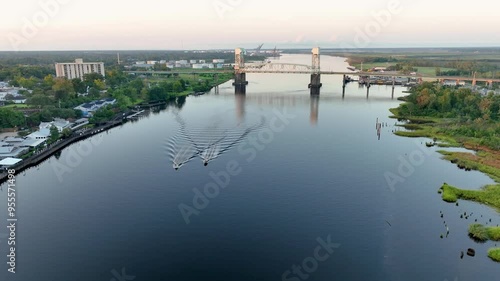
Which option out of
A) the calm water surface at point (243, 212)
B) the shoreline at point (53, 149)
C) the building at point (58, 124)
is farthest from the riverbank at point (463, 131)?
the building at point (58, 124)

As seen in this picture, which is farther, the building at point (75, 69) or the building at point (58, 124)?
the building at point (75, 69)

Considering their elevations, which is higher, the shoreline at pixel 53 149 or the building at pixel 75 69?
the building at pixel 75 69

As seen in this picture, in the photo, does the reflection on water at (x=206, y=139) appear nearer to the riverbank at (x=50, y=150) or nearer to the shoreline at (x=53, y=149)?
the shoreline at (x=53, y=149)

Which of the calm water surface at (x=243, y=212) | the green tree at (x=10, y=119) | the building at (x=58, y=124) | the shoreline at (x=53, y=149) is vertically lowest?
the calm water surface at (x=243, y=212)

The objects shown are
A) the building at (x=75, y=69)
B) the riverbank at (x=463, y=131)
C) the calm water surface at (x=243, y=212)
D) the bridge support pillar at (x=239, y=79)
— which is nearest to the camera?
the calm water surface at (x=243, y=212)

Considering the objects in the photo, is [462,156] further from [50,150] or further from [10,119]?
[10,119]

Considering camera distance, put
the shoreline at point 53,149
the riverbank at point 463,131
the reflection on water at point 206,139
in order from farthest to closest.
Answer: the reflection on water at point 206,139 < the shoreline at point 53,149 < the riverbank at point 463,131

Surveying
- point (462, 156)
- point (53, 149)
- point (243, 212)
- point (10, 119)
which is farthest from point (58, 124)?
point (462, 156)
